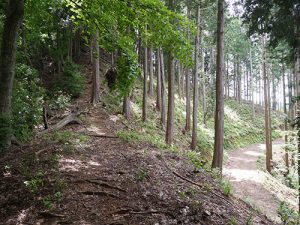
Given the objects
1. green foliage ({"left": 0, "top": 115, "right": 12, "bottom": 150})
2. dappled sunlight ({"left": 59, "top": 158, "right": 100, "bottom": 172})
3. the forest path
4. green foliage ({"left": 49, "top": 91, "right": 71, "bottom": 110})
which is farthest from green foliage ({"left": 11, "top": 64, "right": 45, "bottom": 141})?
the forest path

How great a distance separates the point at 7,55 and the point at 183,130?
14.3 metres

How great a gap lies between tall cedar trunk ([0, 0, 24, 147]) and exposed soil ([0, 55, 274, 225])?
32.3 inches

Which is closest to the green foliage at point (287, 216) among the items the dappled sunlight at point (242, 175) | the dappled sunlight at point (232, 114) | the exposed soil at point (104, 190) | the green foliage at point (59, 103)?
the exposed soil at point (104, 190)

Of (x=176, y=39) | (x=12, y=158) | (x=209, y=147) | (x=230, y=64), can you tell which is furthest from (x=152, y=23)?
(x=230, y=64)

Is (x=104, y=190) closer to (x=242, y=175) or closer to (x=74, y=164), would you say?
(x=74, y=164)

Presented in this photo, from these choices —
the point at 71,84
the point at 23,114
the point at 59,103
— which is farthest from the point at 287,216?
A: the point at 71,84

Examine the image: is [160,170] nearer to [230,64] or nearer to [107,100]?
[107,100]

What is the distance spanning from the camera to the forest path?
442 inches

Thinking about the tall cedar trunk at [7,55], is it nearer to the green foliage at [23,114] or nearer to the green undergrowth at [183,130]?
the green foliage at [23,114]

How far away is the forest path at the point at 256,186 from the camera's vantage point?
11234mm

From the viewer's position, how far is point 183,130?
1950cm

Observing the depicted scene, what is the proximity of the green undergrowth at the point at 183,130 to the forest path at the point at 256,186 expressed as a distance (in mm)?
1753

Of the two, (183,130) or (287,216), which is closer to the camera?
(287,216)

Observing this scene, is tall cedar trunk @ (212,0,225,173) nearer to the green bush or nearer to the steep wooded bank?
the steep wooded bank
